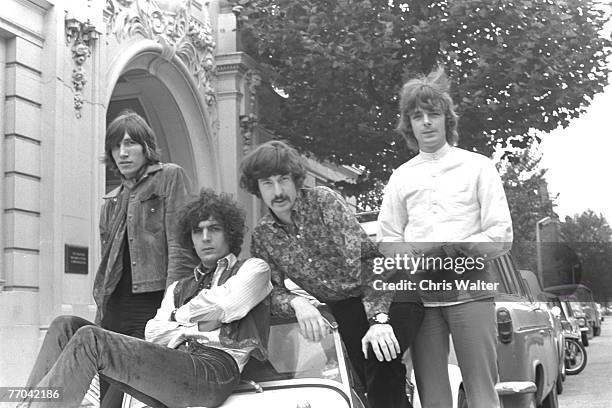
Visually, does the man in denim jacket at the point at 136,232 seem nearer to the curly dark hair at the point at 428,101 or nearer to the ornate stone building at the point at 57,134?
the curly dark hair at the point at 428,101

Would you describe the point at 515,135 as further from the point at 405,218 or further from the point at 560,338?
the point at 405,218

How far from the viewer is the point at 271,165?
2.79m

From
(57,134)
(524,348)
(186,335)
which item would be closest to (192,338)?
(186,335)

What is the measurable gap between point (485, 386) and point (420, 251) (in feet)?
1.52

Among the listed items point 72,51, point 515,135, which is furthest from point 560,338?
point 72,51

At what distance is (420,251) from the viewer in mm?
2629

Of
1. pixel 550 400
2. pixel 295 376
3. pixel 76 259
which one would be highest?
pixel 76 259

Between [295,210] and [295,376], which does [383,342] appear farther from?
[295,210]

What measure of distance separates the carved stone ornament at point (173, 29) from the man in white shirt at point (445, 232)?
20.7 feet

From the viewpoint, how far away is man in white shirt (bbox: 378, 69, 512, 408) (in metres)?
2.56

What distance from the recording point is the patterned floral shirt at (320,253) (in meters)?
2.78

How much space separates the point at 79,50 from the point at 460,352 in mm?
5983

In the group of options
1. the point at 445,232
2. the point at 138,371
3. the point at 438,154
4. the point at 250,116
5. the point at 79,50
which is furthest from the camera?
the point at 250,116

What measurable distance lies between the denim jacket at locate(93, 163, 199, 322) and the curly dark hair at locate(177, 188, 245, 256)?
0.84 ft
